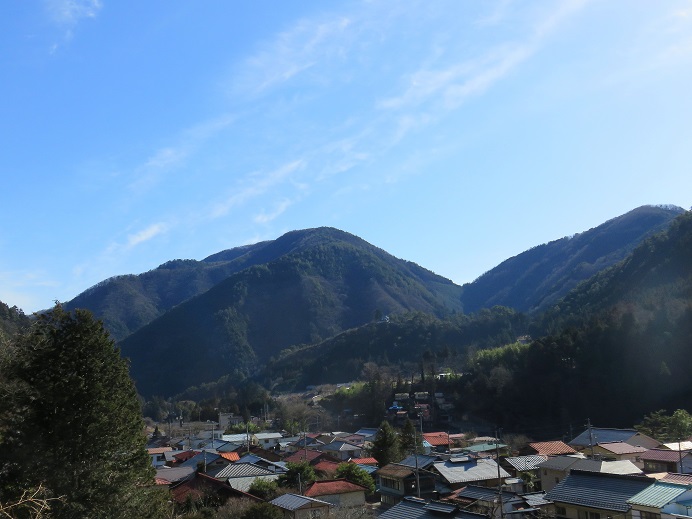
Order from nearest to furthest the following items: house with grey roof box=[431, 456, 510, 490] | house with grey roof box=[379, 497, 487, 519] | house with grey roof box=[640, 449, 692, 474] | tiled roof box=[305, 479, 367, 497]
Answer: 1. house with grey roof box=[379, 497, 487, 519]
2. tiled roof box=[305, 479, 367, 497]
3. house with grey roof box=[640, 449, 692, 474]
4. house with grey roof box=[431, 456, 510, 490]

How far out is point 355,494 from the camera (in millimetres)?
25391

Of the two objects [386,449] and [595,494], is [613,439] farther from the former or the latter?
[595,494]

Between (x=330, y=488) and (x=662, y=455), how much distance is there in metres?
15.0

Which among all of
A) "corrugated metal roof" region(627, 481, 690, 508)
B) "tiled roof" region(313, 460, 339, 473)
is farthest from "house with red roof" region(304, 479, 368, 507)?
"corrugated metal roof" region(627, 481, 690, 508)

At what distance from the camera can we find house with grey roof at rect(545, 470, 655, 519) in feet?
55.2

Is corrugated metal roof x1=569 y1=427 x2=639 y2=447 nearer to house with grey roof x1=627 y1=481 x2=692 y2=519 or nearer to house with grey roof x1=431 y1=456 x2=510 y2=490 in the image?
house with grey roof x1=431 y1=456 x2=510 y2=490

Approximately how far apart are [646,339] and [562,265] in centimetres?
11626

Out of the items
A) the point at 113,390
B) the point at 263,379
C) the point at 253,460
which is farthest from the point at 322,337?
the point at 113,390

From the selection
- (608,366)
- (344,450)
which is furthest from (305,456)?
(608,366)

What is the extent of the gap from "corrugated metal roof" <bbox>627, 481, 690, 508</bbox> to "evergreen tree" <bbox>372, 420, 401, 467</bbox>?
19.6 metres

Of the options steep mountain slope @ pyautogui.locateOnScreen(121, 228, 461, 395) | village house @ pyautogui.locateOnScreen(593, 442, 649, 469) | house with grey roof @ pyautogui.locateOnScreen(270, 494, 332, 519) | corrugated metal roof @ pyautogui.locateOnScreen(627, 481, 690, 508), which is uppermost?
steep mountain slope @ pyautogui.locateOnScreen(121, 228, 461, 395)

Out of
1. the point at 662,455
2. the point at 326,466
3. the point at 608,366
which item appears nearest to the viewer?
the point at 662,455

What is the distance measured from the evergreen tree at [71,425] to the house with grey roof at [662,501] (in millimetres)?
12575

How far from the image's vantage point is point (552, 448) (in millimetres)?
34031
